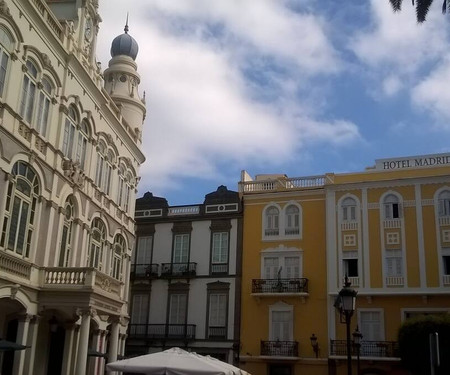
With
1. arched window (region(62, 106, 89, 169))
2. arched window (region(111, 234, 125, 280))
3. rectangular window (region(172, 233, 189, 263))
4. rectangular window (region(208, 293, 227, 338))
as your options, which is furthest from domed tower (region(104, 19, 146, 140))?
rectangular window (region(208, 293, 227, 338))

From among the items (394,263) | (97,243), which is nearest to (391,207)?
(394,263)

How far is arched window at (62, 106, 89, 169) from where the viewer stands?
935 inches

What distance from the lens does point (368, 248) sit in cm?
3400

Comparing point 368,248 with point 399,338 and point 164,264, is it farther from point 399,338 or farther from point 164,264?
point 164,264

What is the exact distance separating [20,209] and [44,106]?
3.94 m

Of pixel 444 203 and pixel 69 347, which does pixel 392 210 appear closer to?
pixel 444 203

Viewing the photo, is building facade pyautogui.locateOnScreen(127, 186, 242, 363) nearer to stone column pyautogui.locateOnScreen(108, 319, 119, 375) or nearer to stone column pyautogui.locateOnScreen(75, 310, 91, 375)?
stone column pyautogui.locateOnScreen(108, 319, 119, 375)

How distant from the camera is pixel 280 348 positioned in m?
33.7

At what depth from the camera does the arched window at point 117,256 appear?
29.2m

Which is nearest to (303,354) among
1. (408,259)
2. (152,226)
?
(408,259)

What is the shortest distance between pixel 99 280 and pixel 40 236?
2615 millimetres

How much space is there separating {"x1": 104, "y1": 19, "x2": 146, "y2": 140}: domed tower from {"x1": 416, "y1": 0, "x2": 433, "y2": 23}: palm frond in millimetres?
21838

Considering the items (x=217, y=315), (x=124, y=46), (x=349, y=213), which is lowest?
(x=217, y=315)

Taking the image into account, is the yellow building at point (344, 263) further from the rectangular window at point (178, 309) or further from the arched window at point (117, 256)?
the arched window at point (117, 256)
